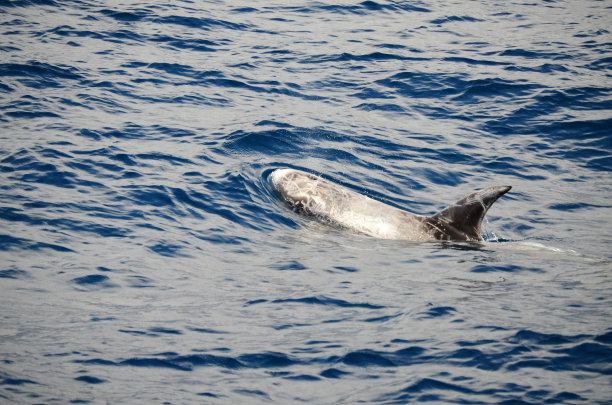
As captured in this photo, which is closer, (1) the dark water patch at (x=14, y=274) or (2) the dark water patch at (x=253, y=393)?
(2) the dark water patch at (x=253, y=393)

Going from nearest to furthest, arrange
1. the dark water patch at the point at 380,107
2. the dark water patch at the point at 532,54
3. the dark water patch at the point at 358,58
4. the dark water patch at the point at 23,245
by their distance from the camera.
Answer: the dark water patch at the point at 23,245, the dark water patch at the point at 380,107, the dark water patch at the point at 358,58, the dark water patch at the point at 532,54

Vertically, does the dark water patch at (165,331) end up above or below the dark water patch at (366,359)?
below

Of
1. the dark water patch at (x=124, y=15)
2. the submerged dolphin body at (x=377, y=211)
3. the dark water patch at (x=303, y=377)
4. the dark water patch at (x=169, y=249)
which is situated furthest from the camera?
the dark water patch at (x=124, y=15)

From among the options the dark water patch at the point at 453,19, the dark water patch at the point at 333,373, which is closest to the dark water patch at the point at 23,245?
the dark water patch at the point at 333,373

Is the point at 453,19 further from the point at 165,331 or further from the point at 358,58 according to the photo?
the point at 165,331

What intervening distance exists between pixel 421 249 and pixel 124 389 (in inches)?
264

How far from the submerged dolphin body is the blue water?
36 centimetres

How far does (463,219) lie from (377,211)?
1760mm

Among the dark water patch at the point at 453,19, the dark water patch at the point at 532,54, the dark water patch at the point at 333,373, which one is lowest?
the dark water patch at the point at 333,373

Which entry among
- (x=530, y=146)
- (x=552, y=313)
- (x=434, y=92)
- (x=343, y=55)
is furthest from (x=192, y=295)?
(x=343, y=55)

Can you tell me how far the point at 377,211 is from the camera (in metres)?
13.9

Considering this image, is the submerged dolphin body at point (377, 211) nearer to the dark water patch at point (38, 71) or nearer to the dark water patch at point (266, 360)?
the dark water patch at point (266, 360)

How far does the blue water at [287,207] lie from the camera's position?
7.91 metres

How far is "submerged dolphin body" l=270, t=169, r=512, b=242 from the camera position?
1295cm
